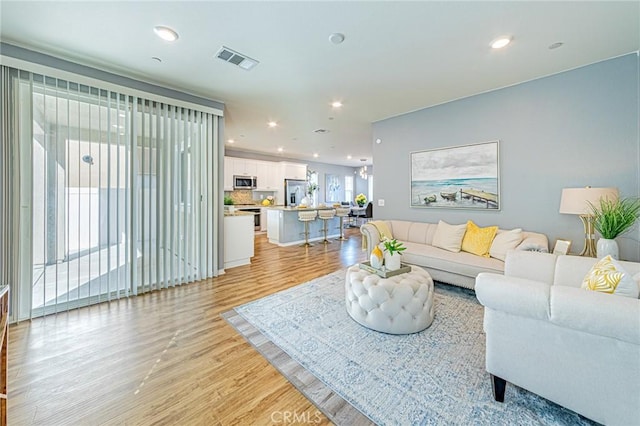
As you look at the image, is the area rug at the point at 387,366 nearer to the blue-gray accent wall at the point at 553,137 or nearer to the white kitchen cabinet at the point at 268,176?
the blue-gray accent wall at the point at 553,137

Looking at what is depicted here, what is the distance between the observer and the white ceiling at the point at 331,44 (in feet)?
6.74

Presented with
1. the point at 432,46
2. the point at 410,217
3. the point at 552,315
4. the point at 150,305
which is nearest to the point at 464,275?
the point at 410,217

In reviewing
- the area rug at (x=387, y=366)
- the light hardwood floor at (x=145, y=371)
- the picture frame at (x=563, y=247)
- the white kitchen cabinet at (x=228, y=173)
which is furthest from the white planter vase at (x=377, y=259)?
the white kitchen cabinet at (x=228, y=173)

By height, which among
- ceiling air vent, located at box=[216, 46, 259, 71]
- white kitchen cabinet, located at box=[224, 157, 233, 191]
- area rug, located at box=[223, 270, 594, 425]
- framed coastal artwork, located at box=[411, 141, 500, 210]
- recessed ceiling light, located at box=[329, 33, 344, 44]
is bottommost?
area rug, located at box=[223, 270, 594, 425]

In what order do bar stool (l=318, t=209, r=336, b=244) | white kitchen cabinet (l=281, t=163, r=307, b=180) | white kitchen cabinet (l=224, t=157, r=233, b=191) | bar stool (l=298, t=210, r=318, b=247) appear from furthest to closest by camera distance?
white kitchen cabinet (l=281, t=163, r=307, b=180) < white kitchen cabinet (l=224, t=157, r=233, b=191) < bar stool (l=318, t=209, r=336, b=244) < bar stool (l=298, t=210, r=318, b=247)

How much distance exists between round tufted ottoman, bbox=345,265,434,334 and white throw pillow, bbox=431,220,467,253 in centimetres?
144

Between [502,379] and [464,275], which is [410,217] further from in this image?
[502,379]

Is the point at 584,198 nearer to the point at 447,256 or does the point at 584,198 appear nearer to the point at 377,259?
the point at 447,256

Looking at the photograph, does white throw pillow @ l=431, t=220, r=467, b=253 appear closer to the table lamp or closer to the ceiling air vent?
the table lamp

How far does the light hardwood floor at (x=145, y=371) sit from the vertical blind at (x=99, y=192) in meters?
0.41

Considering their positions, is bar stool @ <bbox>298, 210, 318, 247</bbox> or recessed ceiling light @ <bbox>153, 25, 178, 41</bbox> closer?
recessed ceiling light @ <bbox>153, 25, 178, 41</bbox>

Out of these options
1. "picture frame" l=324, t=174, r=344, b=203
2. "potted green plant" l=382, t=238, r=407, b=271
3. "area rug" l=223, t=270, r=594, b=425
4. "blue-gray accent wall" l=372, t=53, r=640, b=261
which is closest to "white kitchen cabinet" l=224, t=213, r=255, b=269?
"area rug" l=223, t=270, r=594, b=425

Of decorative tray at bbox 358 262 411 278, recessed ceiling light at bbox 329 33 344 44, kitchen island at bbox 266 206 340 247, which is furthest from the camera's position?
kitchen island at bbox 266 206 340 247

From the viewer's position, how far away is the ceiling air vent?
2649 millimetres
